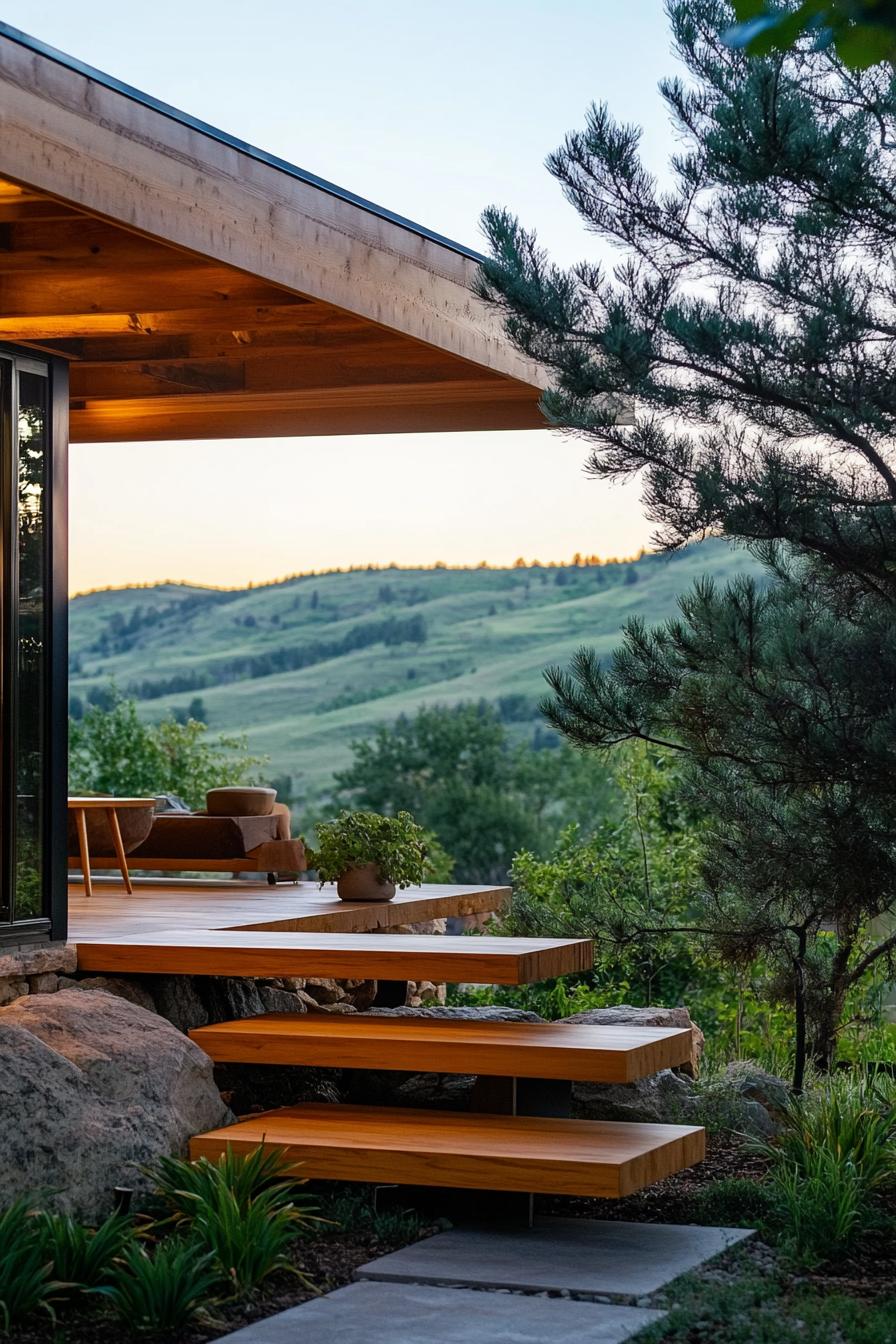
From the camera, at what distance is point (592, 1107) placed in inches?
239

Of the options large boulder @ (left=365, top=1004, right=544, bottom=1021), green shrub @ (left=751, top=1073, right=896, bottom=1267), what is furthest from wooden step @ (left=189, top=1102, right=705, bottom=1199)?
large boulder @ (left=365, top=1004, right=544, bottom=1021)

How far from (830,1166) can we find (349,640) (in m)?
35.8

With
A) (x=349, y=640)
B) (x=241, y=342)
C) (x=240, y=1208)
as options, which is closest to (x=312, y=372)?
(x=241, y=342)

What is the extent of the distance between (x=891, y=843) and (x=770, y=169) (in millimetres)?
2363

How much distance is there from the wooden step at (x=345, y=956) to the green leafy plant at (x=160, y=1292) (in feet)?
5.67

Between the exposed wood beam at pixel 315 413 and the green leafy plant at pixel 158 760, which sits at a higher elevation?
the exposed wood beam at pixel 315 413

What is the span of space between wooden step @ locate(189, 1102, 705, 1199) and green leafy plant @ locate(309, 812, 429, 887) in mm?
2582

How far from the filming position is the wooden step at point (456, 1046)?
4.98 metres

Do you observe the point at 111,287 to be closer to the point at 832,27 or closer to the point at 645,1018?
the point at 645,1018

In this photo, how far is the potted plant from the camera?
308 inches

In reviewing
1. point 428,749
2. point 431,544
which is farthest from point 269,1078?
point 431,544

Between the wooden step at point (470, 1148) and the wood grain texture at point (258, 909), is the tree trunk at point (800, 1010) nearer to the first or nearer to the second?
the wood grain texture at point (258, 909)

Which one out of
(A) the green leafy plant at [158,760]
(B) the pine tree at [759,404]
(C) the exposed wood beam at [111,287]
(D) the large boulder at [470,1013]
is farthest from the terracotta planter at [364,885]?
(A) the green leafy plant at [158,760]

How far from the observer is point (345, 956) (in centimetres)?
570
